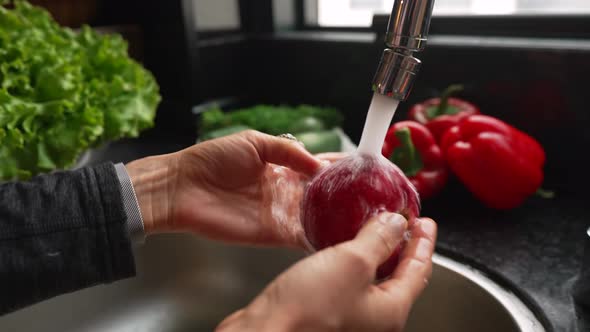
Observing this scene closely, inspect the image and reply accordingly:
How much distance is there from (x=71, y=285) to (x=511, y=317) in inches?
22.3

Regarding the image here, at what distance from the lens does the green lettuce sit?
859 mm

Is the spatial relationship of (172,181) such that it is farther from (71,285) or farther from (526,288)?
(526,288)

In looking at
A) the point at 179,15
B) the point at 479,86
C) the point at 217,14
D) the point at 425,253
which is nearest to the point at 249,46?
the point at 217,14

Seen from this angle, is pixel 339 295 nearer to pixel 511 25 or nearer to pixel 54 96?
pixel 54 96

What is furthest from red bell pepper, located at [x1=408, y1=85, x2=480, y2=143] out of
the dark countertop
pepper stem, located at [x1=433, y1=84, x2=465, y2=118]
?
the dark countertop

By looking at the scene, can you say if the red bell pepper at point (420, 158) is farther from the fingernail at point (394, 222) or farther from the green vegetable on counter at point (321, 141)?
the fingernail at point (394, 222)

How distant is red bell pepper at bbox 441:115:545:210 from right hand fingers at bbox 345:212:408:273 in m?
0.45

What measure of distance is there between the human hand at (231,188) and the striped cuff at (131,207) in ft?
0.10

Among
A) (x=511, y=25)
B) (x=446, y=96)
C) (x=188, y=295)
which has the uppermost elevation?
(x=511, y=25)

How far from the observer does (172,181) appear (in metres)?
0.75

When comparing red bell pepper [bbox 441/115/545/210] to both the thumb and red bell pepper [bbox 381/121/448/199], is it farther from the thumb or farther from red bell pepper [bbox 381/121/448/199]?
the thumb

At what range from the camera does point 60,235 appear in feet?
2.10

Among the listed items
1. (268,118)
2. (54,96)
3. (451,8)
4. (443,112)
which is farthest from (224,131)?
(451,8)

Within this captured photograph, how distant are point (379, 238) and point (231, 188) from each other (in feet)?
1.08
